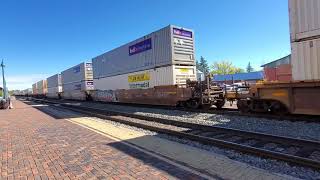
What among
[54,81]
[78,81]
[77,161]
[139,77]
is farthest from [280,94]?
[54,81]

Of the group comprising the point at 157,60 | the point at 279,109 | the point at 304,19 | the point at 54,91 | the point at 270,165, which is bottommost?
the point at 270,165

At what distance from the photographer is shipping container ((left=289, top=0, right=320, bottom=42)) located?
10141 mm

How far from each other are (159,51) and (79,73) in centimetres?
2248

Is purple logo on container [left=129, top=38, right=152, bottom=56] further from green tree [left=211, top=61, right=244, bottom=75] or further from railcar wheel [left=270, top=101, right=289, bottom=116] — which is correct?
green tree [left=211, top=61, right=244, bottom=75]

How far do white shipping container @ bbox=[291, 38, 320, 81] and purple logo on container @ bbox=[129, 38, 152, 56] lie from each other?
10.9 meters

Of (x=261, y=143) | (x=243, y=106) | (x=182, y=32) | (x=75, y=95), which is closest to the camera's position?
(x=261, y=143)

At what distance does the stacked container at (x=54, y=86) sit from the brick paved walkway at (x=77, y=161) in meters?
43.4

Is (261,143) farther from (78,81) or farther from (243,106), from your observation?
(78,81)

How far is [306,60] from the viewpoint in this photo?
10484mm

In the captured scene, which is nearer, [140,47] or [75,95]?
[140,47]

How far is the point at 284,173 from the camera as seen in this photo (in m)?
5.64

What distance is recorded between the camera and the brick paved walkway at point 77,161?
5.79 metres

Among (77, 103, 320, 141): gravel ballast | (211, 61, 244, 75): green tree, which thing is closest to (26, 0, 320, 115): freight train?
(77, 103, 320, 141): gravel ballast

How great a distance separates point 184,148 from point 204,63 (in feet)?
426
